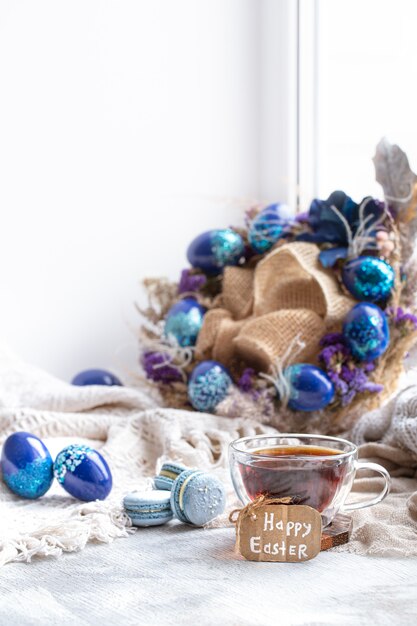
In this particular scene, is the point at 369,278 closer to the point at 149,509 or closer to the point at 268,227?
the point at 268,227

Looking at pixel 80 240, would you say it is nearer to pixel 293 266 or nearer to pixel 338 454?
pixel 293 266

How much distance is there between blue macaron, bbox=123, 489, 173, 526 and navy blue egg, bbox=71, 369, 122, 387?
0.68 metres

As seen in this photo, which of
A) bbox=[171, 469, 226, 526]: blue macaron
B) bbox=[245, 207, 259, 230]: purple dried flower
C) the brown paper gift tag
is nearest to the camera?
the brown paper gift tag

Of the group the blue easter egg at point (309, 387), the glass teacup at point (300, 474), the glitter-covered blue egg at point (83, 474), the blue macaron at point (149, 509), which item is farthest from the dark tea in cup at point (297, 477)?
the blue easter egg at point (309, 387)

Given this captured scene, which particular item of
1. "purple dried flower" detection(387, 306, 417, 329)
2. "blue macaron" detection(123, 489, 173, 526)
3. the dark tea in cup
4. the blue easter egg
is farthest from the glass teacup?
"purple dried flower" detection(387, 306, 417, 329)

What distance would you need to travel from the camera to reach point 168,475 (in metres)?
1.07

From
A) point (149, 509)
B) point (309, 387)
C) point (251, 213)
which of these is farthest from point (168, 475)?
point (251, 213)

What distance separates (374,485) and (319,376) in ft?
0.82

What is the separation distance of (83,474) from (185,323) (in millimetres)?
462

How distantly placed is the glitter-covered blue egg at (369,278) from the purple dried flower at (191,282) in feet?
0.97

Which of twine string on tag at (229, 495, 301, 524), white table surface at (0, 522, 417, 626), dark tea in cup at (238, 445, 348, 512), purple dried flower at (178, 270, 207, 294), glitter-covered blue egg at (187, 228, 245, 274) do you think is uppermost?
glitter-covered blue egg at (187, 228, 245, 274)

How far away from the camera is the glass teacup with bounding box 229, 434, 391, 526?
89 centimetres

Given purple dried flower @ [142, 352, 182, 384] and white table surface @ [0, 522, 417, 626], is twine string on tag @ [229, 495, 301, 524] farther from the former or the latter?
purple dried flower @ [142, 352, 182, 384]

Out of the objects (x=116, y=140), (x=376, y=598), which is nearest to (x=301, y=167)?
(x=116, y=140)
